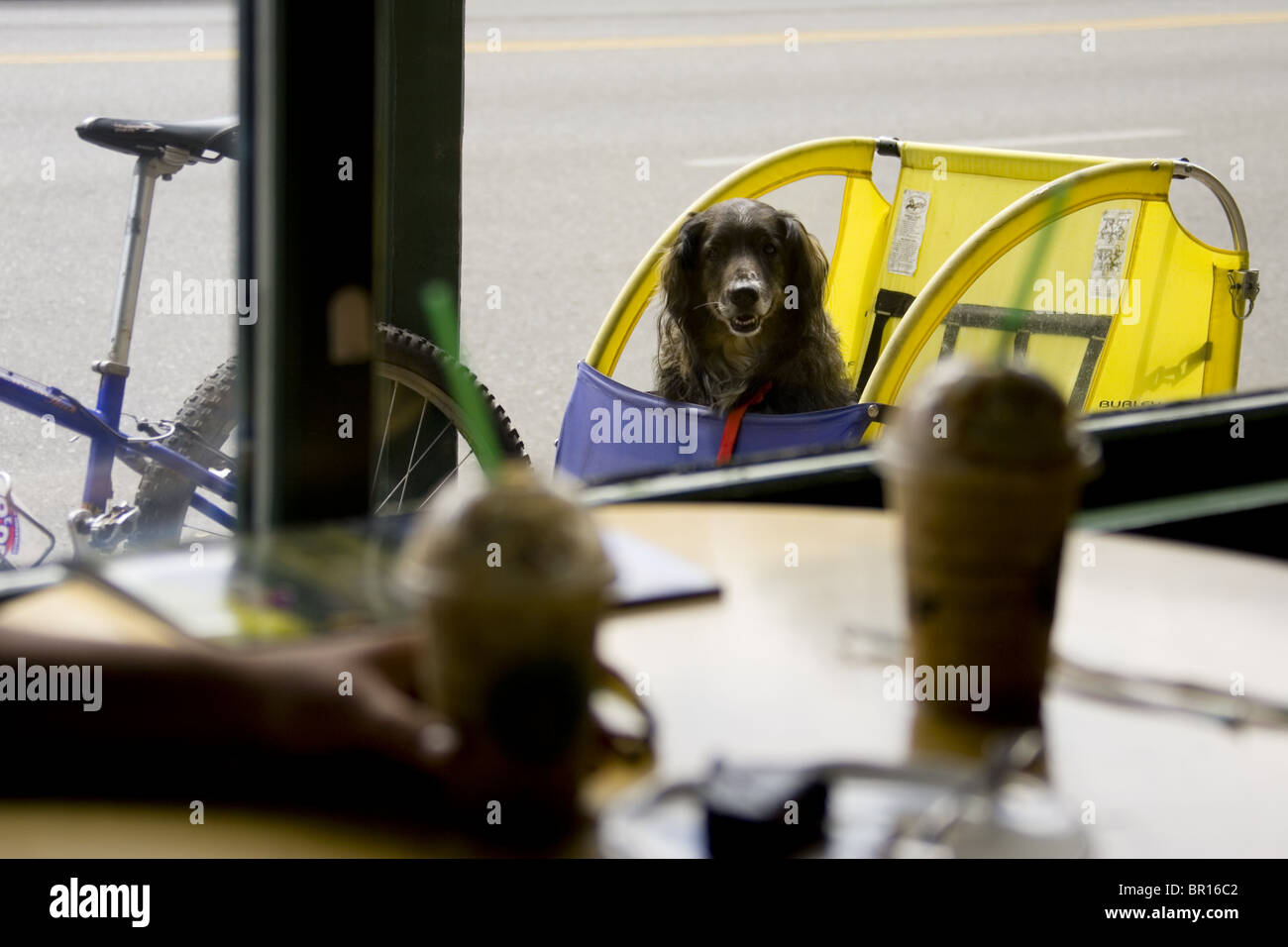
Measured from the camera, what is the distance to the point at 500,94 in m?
6.93

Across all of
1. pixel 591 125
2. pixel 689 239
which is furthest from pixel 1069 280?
pixel 591 125

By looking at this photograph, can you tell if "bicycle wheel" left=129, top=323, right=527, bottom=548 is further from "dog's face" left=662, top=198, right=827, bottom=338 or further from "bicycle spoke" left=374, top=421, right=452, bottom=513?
"dog's face" left=662, top=198, right=827, bottom=338

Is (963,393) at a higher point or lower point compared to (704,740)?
higher

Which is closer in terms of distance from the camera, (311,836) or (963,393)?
(311,836)

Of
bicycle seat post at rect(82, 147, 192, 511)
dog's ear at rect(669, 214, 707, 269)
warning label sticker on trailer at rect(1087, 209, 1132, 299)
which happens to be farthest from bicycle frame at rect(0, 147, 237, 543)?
warning label sticker on trailer at rect(1087, 209, 1132, 299)

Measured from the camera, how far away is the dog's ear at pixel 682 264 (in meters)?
3.26

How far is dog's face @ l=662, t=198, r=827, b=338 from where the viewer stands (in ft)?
10.7

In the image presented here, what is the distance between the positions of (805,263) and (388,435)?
108cm

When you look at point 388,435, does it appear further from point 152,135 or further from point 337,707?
point 337,707

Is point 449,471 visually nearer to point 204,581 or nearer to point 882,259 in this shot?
point 882,259

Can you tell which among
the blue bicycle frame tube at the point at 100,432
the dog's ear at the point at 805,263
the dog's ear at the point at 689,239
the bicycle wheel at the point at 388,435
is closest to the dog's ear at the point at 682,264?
the dog's ear at the point at 689,239

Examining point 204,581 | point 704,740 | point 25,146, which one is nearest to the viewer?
point 704,740
